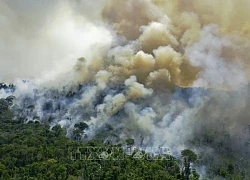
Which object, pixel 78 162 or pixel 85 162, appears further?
Result: pixel 85 162

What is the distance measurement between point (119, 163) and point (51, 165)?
11.0 metres

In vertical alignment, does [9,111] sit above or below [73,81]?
below

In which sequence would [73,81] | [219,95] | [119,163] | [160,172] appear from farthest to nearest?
[73,81], [219,95], [119,163], [160,172]

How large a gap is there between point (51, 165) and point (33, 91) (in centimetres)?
6589

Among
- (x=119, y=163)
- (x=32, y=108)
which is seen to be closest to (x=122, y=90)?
(x=32, y=108)

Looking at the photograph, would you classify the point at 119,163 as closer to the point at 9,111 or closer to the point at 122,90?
the point at 122,90

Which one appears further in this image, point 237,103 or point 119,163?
point 237,103

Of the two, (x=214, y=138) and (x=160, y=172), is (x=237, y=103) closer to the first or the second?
(x=214, y=138)

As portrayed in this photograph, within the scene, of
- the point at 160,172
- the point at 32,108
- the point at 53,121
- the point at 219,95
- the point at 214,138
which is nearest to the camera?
the point at 160,172

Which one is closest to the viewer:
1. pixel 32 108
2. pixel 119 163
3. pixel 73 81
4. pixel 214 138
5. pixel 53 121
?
pixel 119 163

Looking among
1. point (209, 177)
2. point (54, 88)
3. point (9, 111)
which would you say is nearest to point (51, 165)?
point (209, 177)

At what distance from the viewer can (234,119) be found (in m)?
87.5

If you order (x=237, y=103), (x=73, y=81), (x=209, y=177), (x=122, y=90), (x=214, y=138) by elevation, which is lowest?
(x=209, y=177)

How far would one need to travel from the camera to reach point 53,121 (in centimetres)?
10062
